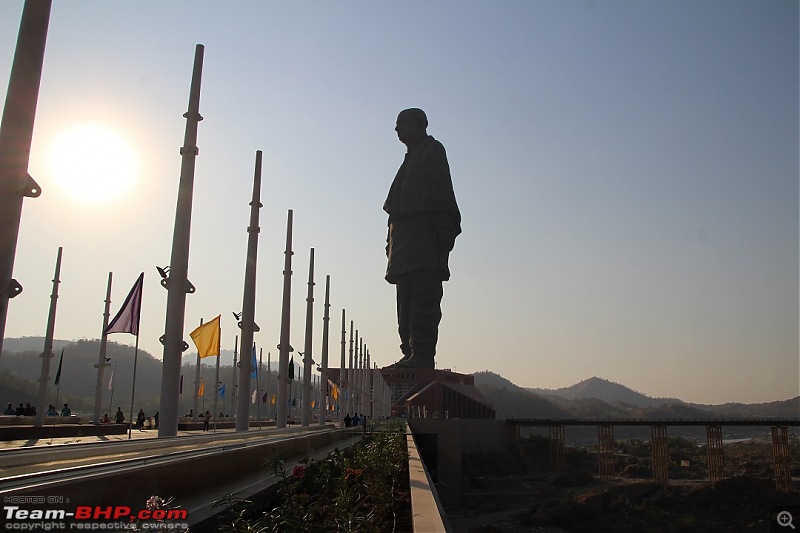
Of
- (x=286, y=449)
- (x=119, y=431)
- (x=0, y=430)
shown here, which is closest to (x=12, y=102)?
(x=286, y=449)

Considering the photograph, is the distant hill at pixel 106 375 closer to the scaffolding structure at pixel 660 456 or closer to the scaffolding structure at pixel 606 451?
the scaffolding structure at pixel 606 451

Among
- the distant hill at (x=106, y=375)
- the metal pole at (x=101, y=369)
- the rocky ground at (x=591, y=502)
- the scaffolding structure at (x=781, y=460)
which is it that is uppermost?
the distant hill at (x=106, y=375)

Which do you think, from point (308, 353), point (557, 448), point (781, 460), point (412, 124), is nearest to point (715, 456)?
point (781, 460)

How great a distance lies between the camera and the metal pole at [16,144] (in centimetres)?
802

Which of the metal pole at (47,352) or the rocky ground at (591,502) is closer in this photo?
the metal pole at (47,352)

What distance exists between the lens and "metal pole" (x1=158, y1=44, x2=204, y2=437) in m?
14.0

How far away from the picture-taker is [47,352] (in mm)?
26750

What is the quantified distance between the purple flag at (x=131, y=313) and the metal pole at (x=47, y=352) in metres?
7.05

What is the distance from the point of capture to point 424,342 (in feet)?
262

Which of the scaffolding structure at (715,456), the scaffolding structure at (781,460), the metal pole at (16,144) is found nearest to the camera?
the metal pole at (16,144)

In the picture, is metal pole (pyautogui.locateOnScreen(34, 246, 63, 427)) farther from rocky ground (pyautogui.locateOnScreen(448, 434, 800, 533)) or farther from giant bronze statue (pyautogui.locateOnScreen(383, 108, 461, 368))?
giant bronze statue (pyautogui.locateOnScreen(383, 108, 461, 368))

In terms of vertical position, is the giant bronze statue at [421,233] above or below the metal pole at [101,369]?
above

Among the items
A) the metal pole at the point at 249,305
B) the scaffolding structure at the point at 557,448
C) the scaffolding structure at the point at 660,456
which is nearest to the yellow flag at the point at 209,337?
the metal pole at the point at 249,305

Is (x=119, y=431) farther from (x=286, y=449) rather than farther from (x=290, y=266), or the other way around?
(x=286, y=449)
